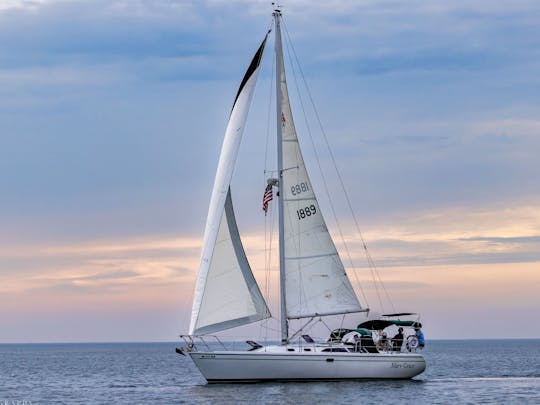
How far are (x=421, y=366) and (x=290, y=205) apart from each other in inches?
444

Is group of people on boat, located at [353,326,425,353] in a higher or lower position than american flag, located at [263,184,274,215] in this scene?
lower

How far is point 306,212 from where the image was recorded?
154ft

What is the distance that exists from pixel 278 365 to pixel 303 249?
6.09 metres

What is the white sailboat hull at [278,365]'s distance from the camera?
144 feet

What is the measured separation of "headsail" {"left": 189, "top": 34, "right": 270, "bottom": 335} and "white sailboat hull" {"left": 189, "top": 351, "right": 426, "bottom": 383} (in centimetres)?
153

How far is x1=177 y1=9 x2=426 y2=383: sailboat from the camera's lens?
145 ft

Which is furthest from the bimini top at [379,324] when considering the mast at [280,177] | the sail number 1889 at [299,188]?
the sail number 1889 at [299,188]

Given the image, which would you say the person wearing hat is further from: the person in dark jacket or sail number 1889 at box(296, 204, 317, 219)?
sail number 1889 at box(296, 204, 317, 219)

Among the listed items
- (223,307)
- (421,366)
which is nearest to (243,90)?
(223,307)

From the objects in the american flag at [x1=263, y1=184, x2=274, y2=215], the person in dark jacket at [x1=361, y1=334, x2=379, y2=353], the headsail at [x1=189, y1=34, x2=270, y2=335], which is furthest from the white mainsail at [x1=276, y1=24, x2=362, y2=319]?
the headsail at [x1=189, y1=34, x2=270, y2=335]

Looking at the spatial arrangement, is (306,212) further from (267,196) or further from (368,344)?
(368,344)

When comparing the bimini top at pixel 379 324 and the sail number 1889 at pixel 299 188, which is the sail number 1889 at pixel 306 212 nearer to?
the sail number 1889 at pixel 299 188

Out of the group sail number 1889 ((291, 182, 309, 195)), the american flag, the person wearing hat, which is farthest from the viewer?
the person wearing hat

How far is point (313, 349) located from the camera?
4494cm
